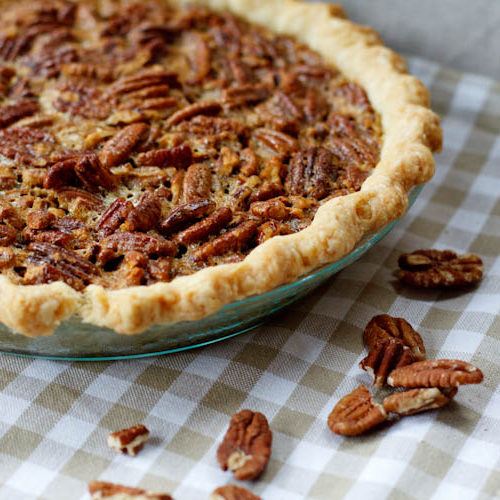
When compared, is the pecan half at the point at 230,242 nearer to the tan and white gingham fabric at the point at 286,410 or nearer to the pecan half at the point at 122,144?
the tan and white gingham fabric at the point at 286,410

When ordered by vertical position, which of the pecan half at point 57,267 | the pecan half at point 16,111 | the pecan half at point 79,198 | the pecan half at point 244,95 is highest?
the pecan half at point 244,95

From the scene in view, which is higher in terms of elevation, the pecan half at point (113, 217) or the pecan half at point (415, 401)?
the pecan half at point (113, 217)

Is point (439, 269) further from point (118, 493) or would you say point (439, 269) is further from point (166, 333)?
point (118, 493)

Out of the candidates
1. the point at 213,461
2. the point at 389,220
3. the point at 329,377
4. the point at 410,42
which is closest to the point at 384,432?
the point at 329,377

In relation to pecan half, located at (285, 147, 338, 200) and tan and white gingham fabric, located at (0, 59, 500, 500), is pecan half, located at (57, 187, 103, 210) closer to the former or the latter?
tan and white gingham fabric, located at (0, 59, 500, 500)

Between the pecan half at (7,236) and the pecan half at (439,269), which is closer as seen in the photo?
the pecan half at (7,236)

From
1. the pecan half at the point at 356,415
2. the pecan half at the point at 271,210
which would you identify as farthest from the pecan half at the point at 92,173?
the pecan half at the point at 356,415

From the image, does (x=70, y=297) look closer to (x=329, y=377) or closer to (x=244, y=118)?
(x=329, y=377)

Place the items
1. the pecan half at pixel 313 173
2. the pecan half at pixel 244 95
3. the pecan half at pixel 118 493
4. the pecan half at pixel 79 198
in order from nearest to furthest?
1. the pecan half at pixel 118 493
2. the pecan half at pixel 79 198
3. the pecan half at pixel 313 173
4. the pecan half at pixel 244 95
